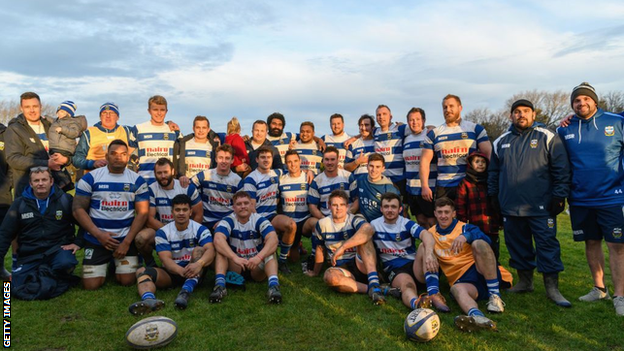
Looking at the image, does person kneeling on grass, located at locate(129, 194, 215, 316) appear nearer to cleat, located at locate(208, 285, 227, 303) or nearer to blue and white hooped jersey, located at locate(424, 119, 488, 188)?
cleat, located at locate(208, 285, 227, 303)

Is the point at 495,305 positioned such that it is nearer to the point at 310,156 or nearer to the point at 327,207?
the point at 327,207

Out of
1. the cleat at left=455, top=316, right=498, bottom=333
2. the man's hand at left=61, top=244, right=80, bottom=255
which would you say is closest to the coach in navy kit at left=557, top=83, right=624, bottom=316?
the cleat at left=455, top=316, right=498, bottom=333

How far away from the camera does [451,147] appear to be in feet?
19.6

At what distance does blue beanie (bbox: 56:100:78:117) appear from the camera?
22.3 feet

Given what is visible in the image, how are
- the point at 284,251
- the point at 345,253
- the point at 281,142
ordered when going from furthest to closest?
the point at 281,142 < the point at 284,251 < the point at 345,253

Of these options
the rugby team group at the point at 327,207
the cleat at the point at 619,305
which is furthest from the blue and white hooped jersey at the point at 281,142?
the cleat at the point at 619,305

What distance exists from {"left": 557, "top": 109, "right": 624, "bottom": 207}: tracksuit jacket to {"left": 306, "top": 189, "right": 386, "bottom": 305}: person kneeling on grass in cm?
243

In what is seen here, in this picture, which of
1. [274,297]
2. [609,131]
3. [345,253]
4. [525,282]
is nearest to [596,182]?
[609,131]

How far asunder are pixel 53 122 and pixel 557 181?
7.01m

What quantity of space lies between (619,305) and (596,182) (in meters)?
1.31

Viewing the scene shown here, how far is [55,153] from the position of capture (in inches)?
245

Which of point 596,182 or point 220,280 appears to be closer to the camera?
point 596,182

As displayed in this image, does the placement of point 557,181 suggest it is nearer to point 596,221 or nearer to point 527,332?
point 596,221

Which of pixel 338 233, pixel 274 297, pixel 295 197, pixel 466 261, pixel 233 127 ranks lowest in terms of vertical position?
pixel 274 297
